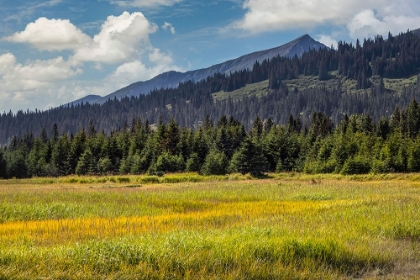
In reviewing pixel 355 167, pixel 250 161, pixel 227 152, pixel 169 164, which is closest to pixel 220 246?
pixel 250 161

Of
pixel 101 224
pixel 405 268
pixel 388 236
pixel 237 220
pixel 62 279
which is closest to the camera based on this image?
pixel 62 279

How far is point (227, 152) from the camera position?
89.6 m

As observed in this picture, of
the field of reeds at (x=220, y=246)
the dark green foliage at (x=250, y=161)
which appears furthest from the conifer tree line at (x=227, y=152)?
the field of reeds at (x=220, y=246)

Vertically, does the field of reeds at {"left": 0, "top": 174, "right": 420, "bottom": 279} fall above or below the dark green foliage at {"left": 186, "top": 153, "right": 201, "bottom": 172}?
above

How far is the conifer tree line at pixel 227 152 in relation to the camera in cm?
6400

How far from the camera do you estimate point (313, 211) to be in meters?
19.2

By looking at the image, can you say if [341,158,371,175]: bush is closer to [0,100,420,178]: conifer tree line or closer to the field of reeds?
[0,100,420,178]: conifer tree line

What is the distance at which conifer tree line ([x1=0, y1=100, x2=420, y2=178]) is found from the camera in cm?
6400

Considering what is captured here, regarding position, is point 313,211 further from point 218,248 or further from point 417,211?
point 218,248

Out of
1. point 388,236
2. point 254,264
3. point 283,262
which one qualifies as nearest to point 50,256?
point 254,264

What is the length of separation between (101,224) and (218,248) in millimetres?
7220

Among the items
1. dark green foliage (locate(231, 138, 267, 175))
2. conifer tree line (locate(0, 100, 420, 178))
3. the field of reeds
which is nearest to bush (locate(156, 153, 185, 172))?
conifer tree line (locate(0, 100, 420, 178))

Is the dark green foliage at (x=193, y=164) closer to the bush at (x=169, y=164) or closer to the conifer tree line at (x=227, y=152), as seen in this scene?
the conifer tree line at (x=227, y=152)

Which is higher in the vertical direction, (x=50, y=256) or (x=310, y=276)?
(x=50, y=256)
